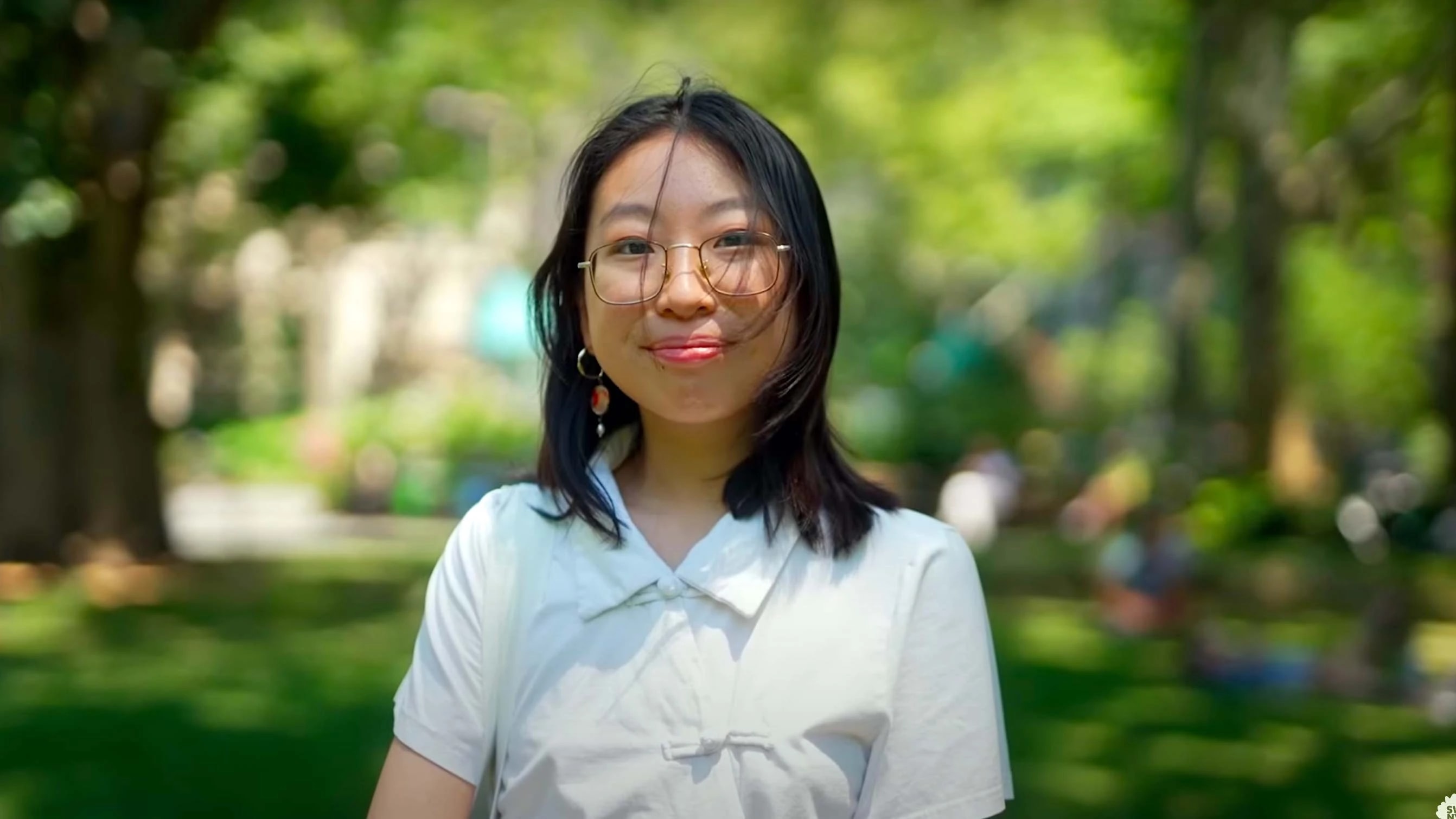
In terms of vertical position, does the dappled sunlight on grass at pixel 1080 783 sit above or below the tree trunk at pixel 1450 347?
below

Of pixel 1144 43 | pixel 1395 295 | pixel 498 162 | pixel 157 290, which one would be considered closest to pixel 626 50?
pixel 1144 43

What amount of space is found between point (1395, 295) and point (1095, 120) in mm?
14078

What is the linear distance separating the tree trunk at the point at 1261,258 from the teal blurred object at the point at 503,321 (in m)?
14.1

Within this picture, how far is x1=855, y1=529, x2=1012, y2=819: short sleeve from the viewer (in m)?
1.96

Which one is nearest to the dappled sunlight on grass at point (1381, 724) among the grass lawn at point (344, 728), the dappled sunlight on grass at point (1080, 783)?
the grass lawn at point (344, 728)

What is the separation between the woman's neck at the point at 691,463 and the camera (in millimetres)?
2145

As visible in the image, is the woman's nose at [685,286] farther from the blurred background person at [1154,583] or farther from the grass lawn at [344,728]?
the blurred background person at [1154,583]

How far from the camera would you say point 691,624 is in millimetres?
1992

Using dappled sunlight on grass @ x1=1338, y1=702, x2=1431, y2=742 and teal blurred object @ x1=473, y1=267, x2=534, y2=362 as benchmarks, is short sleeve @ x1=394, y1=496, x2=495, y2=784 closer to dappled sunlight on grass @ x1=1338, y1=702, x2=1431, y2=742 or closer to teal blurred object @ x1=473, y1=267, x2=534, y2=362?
dappled sunlight on grass @ x1=1338, y1=702, x2=1431, y2=742

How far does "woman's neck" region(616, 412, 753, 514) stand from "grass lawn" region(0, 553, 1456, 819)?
16.5 ft

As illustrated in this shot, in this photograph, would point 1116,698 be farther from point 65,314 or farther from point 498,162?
point 498,162

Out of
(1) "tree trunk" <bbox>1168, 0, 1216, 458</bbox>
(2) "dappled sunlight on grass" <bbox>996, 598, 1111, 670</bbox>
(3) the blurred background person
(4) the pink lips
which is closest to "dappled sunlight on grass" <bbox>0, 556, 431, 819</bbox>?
(2) "dappled sunlight on grass" <bbox>996, 598, 1111, 670</bbox>

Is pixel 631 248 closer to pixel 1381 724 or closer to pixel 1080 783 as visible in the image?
pixel 1080 783

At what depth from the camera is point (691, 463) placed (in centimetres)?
216
